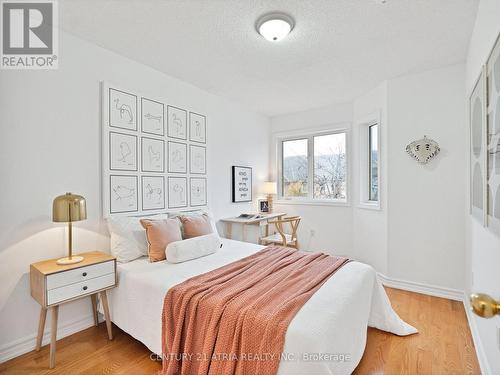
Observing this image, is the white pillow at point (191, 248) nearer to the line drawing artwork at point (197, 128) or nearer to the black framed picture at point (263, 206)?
the line drawing artwork at point (197, 128)

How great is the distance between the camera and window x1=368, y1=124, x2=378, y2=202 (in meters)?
3.76

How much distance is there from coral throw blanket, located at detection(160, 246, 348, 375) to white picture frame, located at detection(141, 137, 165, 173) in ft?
4.63

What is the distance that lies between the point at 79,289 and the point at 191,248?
33.9 inches

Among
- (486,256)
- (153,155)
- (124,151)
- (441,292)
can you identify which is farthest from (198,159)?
(441,292)

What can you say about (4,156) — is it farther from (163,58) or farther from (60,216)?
(163,58)

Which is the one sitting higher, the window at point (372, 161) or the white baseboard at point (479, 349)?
the window at point (372, 161)

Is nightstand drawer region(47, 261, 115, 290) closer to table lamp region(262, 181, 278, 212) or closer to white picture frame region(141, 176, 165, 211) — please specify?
white picture frame region(141, 176, 165, 211)

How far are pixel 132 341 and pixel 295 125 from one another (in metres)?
3.83

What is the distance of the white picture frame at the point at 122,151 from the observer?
249 centimetres

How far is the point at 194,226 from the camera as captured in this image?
8.73 feet

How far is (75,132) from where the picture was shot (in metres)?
2.26

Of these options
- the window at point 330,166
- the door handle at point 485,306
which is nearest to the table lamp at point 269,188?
the window at point 330,166

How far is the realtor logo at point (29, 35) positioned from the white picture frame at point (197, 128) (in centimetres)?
143

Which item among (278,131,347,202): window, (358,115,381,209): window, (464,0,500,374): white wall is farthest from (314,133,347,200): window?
(464,0,500,374): white wall
